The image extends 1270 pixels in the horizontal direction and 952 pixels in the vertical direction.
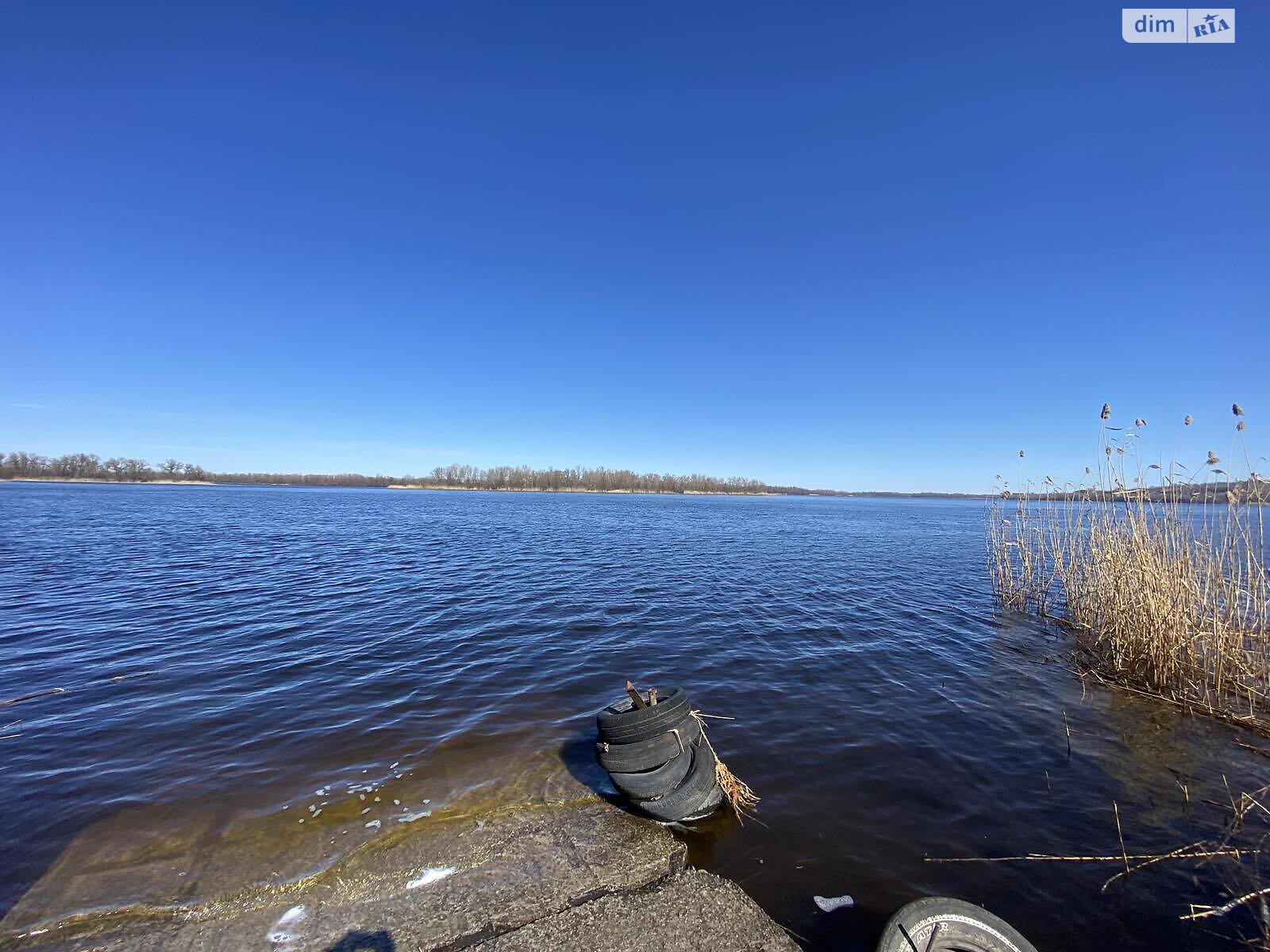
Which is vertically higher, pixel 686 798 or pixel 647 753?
pixel 647 753

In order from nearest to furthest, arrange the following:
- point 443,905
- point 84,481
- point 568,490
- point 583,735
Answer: point 443,905, point 583,735, point 84,481, point 568,490

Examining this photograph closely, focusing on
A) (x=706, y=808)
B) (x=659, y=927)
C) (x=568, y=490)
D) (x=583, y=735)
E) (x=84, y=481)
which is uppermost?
(x=84, y=481)

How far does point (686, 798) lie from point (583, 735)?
2.21 m

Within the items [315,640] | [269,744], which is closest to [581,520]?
[315,640]

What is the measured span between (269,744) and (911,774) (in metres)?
7.98

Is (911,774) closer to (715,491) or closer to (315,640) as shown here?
(315,640)

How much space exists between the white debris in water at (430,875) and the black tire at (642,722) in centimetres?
162

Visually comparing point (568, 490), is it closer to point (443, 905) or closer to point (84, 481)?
point (84, 481)

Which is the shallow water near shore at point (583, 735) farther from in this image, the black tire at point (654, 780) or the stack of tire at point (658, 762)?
the black tire at point (654, 780)

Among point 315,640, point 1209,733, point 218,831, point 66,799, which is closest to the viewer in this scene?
point 218,831

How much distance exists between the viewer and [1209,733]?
22.8 ft

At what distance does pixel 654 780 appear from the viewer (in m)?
4.79

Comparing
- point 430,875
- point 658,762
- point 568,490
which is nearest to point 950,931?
point 658,762

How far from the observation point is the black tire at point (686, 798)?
4.78 meters
